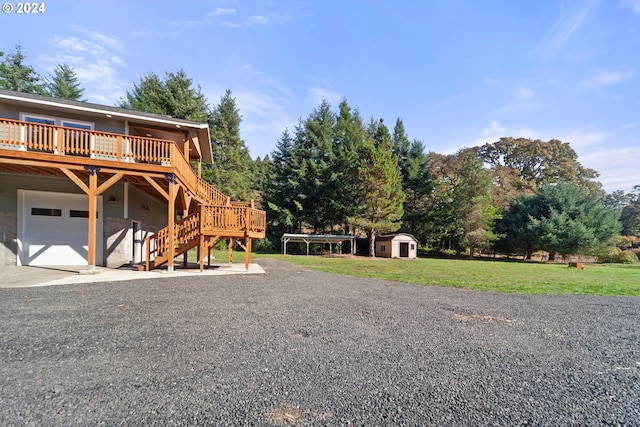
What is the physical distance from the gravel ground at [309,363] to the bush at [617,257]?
31.3 metres

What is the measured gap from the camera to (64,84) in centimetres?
3131

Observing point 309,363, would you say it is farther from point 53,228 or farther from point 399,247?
point 399,247

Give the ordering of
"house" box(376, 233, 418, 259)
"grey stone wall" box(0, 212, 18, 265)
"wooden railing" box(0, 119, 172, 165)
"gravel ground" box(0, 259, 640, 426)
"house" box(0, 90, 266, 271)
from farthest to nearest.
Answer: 1. "house" box(376, 233, 418, 259)
2. "grey stone wall" box(0, 212, 18, 265)
3. "house" box(0, 90, 266, 271)
4. "wooden railing" box(0, 119, 172, 165)
5. "gravel ground" box(0, 259, 640, 426)

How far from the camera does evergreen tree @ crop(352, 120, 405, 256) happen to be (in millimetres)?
26812

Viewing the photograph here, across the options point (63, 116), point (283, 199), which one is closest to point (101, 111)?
point (63, 116)

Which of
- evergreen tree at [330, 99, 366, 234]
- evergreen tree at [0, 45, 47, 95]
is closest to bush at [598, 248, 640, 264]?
evergreen tree at [330, 99, 366, 234]

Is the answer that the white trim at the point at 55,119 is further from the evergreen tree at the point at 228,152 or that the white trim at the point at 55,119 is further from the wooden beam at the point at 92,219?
the evergreen tree at the point at 228,152

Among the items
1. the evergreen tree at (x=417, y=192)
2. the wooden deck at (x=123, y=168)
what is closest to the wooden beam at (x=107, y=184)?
the wooden deck at (x=123, y=168)

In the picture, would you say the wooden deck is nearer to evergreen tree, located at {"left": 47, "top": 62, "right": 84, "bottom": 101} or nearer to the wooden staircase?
the wooden staircase

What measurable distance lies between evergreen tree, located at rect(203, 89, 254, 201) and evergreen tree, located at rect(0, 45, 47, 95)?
1658 centimetres

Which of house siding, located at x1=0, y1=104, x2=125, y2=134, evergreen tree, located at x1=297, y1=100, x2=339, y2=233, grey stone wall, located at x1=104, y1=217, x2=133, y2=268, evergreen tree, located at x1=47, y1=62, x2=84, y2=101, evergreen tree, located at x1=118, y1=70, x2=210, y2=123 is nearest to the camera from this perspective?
house siding, located at x1=0, y1=104, x2=125, y2=134

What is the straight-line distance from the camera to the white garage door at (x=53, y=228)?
11.0 meters

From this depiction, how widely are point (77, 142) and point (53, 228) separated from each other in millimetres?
4143

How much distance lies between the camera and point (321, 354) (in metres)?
3.43
